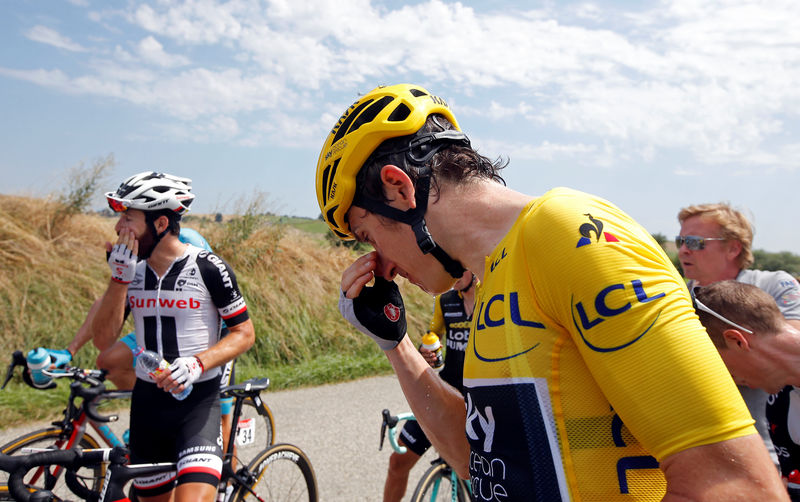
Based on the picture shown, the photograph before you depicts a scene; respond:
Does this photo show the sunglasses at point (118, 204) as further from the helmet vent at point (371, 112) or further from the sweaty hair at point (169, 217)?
the helmet vent at point (371, 112)

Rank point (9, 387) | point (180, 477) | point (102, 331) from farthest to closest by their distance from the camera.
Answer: point (9, 387)
point (102, 331)
point (180, 477)

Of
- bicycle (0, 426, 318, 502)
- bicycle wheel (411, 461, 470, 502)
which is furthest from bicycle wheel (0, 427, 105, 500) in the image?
bicycle wheel (411, 461, 470, 502)

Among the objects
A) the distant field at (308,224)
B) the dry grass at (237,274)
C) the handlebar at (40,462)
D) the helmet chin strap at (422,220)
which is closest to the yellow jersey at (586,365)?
the helmet chin strap at (422,220)

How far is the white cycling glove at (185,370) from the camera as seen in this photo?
324cm

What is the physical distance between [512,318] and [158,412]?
3.10 metres

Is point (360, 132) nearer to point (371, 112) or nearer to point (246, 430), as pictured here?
point (371, 112)

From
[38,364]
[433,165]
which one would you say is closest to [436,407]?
[433,165]

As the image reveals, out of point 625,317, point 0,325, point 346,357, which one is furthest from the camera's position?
point 346,357

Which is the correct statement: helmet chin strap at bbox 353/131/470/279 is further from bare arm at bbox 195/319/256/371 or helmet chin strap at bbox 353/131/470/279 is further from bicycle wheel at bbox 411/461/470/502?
bicycle wheel at bbox 411/461/470/502

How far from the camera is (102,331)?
4.13 metres

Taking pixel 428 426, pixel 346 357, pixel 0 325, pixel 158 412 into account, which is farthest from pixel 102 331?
pixel 346 357

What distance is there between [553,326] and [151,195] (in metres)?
3.43

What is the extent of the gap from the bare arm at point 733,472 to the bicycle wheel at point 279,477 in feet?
11.8

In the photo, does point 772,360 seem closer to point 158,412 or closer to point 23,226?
point 158,412
